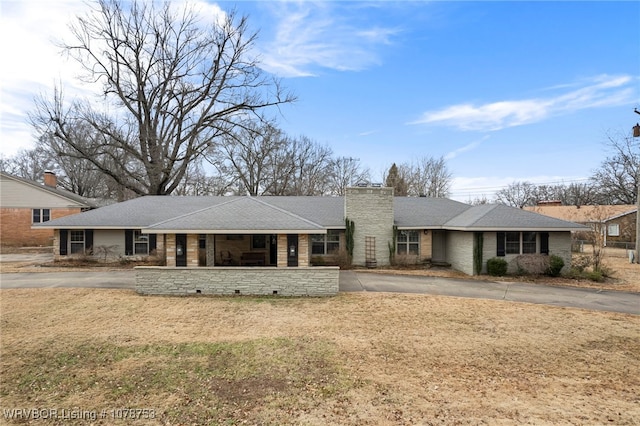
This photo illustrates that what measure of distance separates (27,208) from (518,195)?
242 ft

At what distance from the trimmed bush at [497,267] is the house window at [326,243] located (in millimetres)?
7961

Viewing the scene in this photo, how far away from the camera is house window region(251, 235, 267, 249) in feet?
61.6

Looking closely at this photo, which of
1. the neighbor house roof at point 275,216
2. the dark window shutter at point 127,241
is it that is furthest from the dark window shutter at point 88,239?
the dark window shutter at point 127,241

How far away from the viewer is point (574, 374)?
6512 mm

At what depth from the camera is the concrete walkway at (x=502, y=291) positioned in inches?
455

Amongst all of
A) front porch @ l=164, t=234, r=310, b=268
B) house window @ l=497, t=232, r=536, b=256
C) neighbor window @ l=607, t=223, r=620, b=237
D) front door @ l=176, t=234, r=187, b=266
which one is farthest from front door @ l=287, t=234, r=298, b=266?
neighbor window @ l=607, t=223, r=620, b=237

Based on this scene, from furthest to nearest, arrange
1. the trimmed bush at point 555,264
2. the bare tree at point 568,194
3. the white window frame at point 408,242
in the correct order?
the bare tree at point 568,194 < the white window frame at point 408,242 < the trimmed bush at point 555,264

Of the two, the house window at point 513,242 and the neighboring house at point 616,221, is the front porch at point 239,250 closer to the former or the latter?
the house window at point 513,242

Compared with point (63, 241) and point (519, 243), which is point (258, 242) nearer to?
point (63, 241)

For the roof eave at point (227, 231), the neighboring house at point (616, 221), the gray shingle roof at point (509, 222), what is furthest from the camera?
the neighboring house at point (616, 221)

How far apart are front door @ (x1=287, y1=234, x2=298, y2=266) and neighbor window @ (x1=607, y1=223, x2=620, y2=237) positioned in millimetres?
39577

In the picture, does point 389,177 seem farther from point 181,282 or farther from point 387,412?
point 387,412

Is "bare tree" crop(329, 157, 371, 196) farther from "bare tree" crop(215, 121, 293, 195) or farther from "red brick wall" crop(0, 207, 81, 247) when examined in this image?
"red brick wall" crop(0, 207, 81, 247)

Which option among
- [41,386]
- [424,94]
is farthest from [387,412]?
[424,94]
